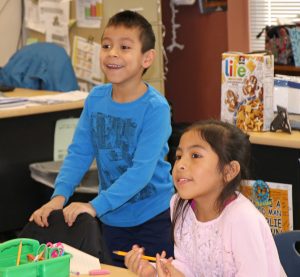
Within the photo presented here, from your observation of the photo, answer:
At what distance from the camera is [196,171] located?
7.38ft

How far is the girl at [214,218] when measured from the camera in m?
2.16

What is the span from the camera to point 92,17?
5.41m

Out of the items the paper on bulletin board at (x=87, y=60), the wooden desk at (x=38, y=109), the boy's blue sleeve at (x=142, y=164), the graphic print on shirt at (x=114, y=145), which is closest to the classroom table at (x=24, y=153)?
the wooden desk at (x=38, y=109)

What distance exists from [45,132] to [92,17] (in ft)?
4.08

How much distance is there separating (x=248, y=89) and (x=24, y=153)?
4.93ft

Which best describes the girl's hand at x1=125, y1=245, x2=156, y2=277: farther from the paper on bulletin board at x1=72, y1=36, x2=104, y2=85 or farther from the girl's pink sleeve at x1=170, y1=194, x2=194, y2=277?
the paper on bulletin board at x1=72, y1=36, x2=104, y2=85

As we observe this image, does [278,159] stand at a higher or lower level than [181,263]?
higher

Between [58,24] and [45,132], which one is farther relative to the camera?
[58,24]

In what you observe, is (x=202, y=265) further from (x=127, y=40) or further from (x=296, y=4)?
(x=296, y=4)

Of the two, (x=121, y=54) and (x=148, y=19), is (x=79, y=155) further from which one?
(x=148, y=19)

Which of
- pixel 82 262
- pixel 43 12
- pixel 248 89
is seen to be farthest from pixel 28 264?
pixel 43 12

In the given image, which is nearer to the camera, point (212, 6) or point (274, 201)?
point (274, 201)

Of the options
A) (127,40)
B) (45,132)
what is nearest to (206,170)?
(127,40)

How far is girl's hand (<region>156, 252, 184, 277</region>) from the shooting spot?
2145mm
